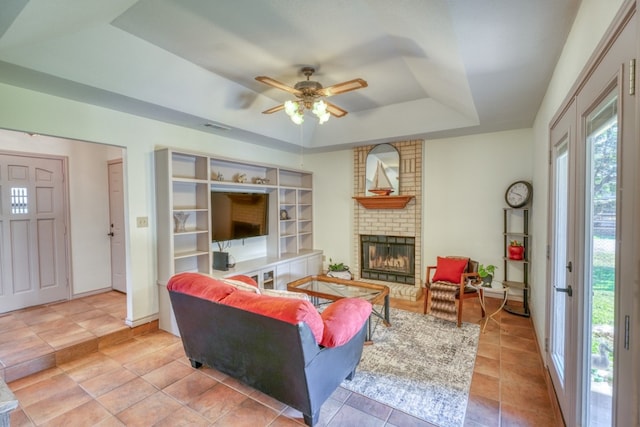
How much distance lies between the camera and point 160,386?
235 cm

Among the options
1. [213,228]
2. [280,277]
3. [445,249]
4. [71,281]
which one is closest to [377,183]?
[445,249]

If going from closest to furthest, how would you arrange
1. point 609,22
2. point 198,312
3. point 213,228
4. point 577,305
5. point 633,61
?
1. point 633,61
2. point 609,22
3. point 577,305
4. point 198,312
5. point 213,228

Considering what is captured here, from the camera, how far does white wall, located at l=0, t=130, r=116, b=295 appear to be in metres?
4.17

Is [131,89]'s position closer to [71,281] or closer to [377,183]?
[71,281]

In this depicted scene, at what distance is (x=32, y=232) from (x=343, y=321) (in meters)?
4.36

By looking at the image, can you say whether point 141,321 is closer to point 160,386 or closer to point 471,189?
point 160,386

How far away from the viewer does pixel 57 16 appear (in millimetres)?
1795

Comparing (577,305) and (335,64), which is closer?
(577,305)

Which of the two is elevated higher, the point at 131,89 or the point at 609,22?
the point at 131,89

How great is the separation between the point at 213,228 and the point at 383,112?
2.92 m

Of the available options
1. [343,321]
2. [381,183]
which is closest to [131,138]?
[343,321]

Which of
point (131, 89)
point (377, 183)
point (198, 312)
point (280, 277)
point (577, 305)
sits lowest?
point (280, 277)

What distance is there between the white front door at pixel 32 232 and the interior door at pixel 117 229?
21.8 inches

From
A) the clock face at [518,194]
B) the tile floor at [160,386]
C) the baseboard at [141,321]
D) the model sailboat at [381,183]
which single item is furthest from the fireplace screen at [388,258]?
the baseboard at [141,321]
